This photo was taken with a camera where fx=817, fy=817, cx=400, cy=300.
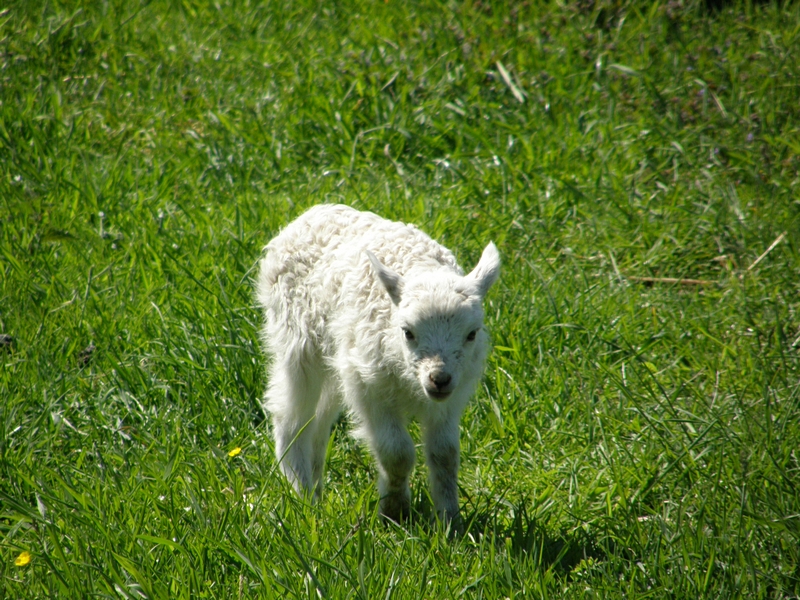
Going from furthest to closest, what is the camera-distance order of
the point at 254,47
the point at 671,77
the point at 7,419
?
the point at 254,47
the point at 671,77
the point at 7,419

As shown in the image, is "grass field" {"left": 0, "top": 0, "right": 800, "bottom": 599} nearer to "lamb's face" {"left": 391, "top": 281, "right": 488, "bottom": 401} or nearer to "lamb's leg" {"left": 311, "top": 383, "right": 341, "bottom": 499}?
"lamb's leg" {"left": 311, "top": 383, "right": 341, "bottom": 499}

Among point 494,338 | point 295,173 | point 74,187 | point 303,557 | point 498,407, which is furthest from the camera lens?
point 295,173

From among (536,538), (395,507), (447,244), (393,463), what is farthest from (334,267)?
(447,244)

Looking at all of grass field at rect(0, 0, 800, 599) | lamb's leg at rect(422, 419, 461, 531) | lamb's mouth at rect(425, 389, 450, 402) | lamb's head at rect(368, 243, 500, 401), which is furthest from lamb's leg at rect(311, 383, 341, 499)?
lamb's mouth at rect(425, 389, 450, 402)

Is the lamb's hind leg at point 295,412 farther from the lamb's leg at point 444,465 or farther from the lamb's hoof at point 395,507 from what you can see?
the lamb's leg at point 444,465

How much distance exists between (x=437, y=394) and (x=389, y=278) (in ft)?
1.90

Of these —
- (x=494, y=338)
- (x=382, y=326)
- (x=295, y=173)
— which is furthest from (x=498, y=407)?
(x=295, y=173)

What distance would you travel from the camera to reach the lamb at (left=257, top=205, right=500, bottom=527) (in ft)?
11.7

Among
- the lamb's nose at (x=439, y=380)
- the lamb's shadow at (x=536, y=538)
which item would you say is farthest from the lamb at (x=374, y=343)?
the lamb's shadow at (x=536, y=538)

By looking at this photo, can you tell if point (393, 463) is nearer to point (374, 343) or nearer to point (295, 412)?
point (374, 343)

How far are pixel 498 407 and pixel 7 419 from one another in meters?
2.59

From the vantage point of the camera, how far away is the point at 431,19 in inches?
321

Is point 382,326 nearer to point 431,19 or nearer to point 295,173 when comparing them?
point 295,173

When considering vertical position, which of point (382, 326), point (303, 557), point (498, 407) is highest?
point (382, 326)
